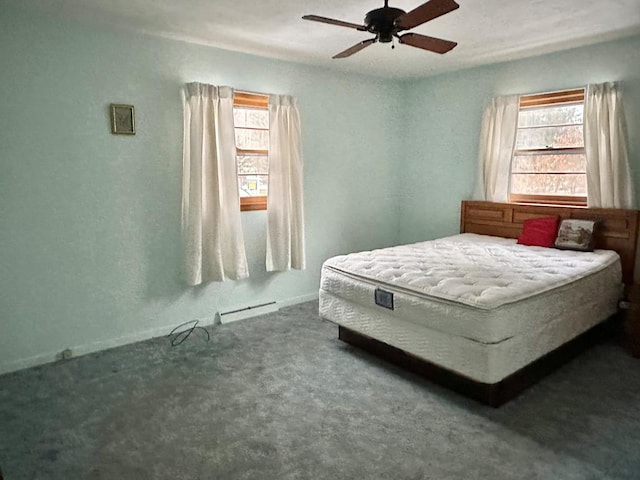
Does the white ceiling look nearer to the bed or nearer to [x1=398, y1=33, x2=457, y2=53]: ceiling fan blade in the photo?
[x1=398, y1=33, x2=457, y2=53]: ceiling fan blade

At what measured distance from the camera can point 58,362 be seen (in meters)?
3.10

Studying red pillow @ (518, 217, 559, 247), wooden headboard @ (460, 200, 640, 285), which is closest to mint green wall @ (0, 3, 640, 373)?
wooden headboard @ (460, 200, 640, 285)

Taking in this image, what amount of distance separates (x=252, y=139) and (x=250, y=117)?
0.67 feet

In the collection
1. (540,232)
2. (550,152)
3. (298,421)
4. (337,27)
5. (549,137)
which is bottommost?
(298,421)

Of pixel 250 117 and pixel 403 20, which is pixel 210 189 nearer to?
pixel 250 117

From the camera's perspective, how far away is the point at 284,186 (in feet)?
13.4

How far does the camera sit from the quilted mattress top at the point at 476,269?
2568 mm

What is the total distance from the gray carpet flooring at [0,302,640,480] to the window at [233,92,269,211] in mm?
1530

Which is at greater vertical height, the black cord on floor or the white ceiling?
the white ceiling

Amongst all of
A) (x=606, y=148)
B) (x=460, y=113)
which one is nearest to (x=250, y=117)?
(x=460, y=113)

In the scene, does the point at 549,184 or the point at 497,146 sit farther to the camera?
the point at 497,146

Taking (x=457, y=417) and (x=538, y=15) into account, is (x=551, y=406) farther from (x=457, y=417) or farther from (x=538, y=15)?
(x=538, y=15)

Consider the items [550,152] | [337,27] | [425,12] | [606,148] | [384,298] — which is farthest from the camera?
[550,152]

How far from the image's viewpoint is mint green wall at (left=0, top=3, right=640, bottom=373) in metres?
2.92
